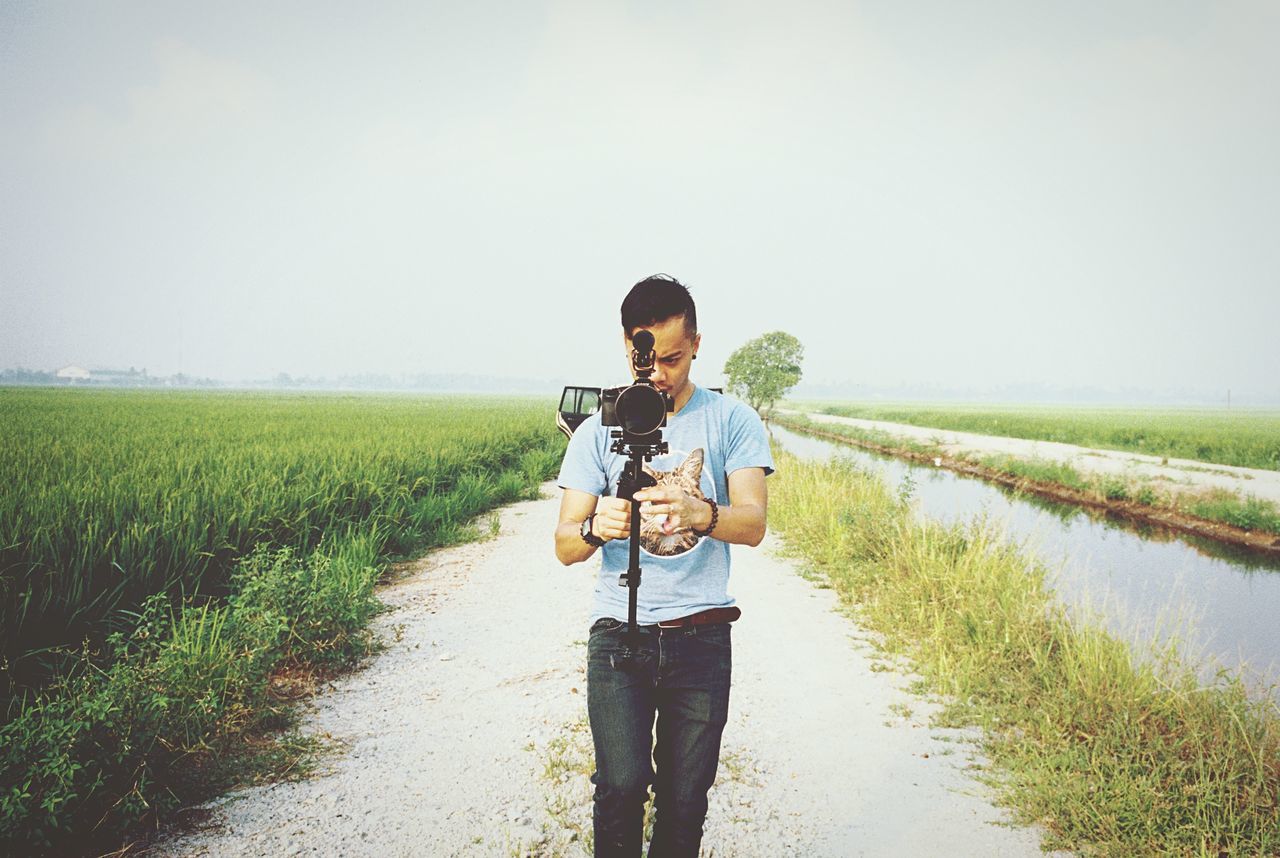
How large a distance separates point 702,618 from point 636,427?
57 centimetres

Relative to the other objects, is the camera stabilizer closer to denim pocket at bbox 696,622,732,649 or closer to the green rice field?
denim pocket at bbox 696,622,732,649

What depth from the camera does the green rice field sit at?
3.92m

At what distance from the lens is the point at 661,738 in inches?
66.2

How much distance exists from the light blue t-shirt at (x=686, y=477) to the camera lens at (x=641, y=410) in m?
0.25

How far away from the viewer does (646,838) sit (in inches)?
105

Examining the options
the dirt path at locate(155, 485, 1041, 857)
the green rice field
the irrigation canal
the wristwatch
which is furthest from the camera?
the irrigation canal

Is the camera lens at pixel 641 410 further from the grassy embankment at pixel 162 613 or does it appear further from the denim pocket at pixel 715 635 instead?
the grassy embankment at pixel 162 613

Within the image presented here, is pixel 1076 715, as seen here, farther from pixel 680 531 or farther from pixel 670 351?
pixel 670 351

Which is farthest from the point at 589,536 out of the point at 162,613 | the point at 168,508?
the point at 168,508

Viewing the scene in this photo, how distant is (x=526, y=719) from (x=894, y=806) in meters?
2.02

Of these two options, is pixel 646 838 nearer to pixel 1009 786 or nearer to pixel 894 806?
pixel 894 806

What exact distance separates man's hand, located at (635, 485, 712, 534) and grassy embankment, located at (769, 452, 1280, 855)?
2.49 meters

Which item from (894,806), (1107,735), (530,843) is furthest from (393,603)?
(1107,735)

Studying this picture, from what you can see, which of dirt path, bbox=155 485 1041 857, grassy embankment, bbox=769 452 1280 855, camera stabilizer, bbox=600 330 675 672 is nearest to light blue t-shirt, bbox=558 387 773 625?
camera stabilizer, bbox=600 330 675 672
